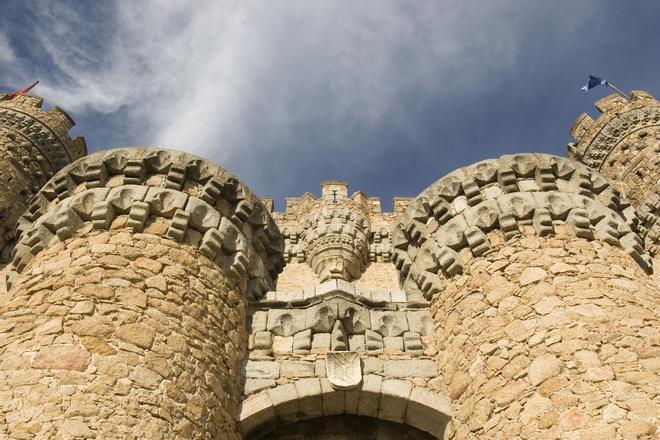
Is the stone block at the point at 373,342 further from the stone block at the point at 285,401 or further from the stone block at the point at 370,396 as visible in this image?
the stone block at the point at 285,401

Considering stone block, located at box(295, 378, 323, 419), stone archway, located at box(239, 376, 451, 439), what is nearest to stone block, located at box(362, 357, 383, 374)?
stone archway, located at box(239, 376, 451, 439)

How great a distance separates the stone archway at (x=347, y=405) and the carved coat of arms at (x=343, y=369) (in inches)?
3.4

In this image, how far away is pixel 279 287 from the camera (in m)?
9.69

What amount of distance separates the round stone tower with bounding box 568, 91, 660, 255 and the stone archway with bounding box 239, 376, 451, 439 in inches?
266

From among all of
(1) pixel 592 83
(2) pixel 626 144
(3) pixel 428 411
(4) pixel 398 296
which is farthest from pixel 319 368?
(1) pixel 592 83

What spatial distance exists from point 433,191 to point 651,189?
6093mm

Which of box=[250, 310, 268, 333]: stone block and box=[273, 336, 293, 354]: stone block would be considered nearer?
box=[273, 336, 293, 354]: stone block

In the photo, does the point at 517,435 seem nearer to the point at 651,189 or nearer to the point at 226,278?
the point at 226,278

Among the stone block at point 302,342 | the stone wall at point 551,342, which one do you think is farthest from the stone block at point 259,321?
the stone wall at point 551,342

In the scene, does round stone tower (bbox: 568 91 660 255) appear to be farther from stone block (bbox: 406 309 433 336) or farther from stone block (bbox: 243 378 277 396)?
stone block (bbox: 243 378 277 396)

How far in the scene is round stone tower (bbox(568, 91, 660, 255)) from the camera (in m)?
12.9

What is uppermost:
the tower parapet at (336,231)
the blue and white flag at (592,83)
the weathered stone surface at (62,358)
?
the blue and white flag at (592,83)

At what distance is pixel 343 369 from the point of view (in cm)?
701

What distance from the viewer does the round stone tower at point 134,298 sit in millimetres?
5395
